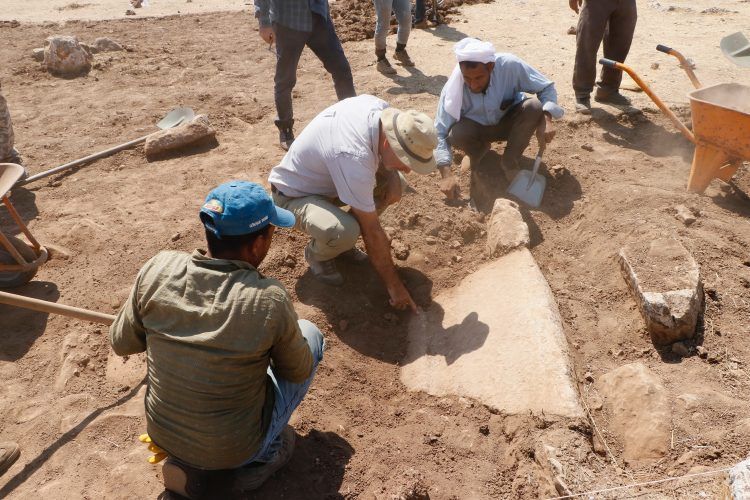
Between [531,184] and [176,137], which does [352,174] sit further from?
[176,137]

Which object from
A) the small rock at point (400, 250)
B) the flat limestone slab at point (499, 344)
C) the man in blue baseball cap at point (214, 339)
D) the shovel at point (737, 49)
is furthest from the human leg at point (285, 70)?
the shovel at point (737, 49)

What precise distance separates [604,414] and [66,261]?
11.8ft

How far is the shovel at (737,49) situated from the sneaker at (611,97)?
877mm

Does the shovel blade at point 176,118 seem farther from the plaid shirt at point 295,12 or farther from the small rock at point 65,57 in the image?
the small rock at point 65,57

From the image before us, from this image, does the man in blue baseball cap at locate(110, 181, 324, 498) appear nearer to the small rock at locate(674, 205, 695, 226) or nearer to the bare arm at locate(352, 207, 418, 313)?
the bare arm at locate(352, 207, 418, 313)

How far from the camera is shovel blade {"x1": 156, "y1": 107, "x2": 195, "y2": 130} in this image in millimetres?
5848

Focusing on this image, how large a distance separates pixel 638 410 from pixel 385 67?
5.40 metres

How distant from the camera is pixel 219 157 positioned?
211 inches

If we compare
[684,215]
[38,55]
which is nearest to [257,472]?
[684,215]

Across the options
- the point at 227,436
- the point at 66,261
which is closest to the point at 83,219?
the point at 66,261

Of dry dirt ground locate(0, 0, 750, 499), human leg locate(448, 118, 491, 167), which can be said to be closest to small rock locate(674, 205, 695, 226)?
dry dirt ground locate(0, 0, 750, 499)

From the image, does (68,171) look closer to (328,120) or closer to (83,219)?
(83,219)

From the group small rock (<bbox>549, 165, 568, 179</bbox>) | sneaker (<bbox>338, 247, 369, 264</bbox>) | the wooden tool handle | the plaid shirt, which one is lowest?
sneaker (<bbox>338, 247, 369, 264</bbox>)

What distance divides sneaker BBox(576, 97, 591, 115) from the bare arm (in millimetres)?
2973
